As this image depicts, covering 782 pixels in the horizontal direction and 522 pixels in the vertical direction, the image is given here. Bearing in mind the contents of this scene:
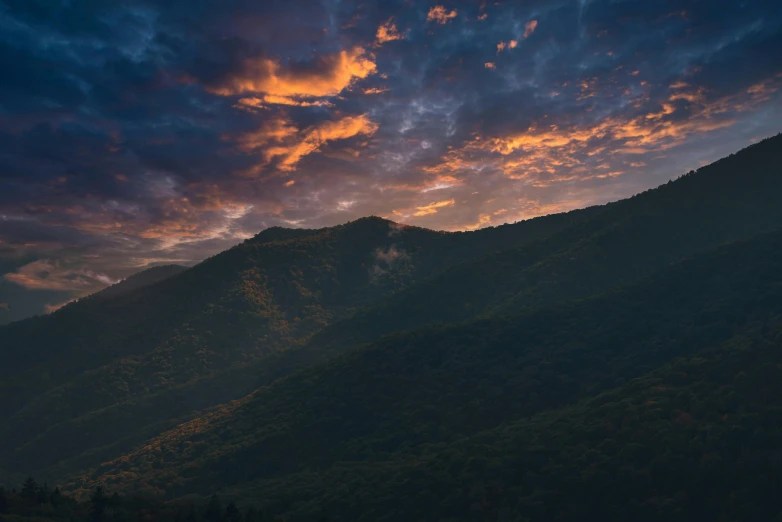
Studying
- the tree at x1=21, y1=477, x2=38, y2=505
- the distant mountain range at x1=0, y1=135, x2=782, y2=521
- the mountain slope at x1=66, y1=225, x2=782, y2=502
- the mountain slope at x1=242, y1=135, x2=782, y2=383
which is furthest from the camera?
the mountain slope at x1=242, y1=135, x2=782, y2=383

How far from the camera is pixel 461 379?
13062 centimetres

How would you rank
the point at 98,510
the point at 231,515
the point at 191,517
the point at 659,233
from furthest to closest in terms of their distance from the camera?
the point at 659,233, the point at 231,515, the point at 191,517, the point at 98,510

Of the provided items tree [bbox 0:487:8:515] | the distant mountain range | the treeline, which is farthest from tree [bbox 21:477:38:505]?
the distant mountain range

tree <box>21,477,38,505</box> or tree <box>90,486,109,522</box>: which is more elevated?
tree <box>21,477,38,505</box>

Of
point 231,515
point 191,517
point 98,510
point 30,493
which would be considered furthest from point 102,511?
point 231,515

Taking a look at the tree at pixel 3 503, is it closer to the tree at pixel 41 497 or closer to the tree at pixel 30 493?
the tree at pixel 30 493

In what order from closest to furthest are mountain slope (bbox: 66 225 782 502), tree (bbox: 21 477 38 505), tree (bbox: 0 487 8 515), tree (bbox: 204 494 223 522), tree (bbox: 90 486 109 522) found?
tree (bbox: 0 487 8 515)
tree (bbox: 90 486 109 522)
tree (bbox: 21 477 38 505)
tree (bbox: 204 494 223 522)
mountain slope (bbox: 66 225 782 502)

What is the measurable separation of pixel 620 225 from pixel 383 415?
4501 inches

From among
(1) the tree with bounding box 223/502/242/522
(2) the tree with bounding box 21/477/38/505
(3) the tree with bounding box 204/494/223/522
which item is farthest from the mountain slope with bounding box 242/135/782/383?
(2) the tree with bounding box 21/477/38/505

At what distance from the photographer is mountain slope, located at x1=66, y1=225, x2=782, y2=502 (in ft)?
383

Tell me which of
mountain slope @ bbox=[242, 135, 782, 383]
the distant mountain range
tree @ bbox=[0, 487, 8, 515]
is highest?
mountain slope @ bbox=[242, 135, 782, 383]

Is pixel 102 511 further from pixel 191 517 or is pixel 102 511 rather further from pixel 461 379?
pixel 461 379

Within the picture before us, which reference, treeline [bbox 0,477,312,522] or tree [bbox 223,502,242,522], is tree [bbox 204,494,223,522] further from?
tree [bbox 223,502,242,522]

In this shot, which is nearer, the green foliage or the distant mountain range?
the green foliage
